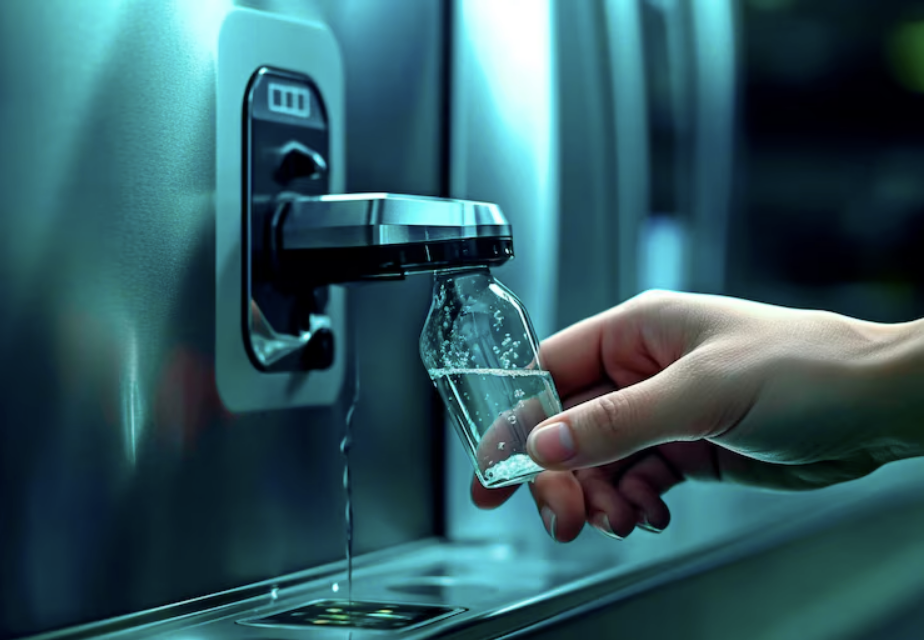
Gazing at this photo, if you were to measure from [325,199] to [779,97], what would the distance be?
903 mm

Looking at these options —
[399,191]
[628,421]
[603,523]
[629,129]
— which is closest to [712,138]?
[629,129]

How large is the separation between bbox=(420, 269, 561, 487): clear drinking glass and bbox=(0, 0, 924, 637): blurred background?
0.16m

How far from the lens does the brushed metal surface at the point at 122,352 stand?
62cm

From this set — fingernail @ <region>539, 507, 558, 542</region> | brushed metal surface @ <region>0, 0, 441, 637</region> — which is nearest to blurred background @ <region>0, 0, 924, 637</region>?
brushed metal surface @ <region>0, 0, 441, 637</region>

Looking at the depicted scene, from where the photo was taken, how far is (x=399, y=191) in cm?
94

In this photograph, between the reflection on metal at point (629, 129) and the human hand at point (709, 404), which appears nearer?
the human hand at point (709, 404)

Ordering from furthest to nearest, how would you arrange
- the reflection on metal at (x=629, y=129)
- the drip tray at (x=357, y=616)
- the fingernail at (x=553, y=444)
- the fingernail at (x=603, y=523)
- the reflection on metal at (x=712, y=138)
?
1. the reflection on metal at (x=712, y=138)
2. the reflection on metal at (x=629, y=129)
3. the fingernail at (x=603, y=523)
4. the drip tray at (x=357, y=616)
5. the fingernail at (x=553, y=444)

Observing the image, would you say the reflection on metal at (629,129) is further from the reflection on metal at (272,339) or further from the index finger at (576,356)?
the reflection on metal at (272,339)

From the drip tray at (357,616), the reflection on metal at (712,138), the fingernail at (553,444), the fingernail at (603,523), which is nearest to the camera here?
the fingernail at (553,444)

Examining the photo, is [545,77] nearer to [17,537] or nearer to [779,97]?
[779,97]

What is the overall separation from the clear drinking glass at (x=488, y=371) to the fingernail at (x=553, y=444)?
0.04 m

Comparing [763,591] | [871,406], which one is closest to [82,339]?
[871,406]

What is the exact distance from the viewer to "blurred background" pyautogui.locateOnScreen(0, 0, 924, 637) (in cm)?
63

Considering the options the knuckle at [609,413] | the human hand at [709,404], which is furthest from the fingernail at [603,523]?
the knuckle at [609,413]
